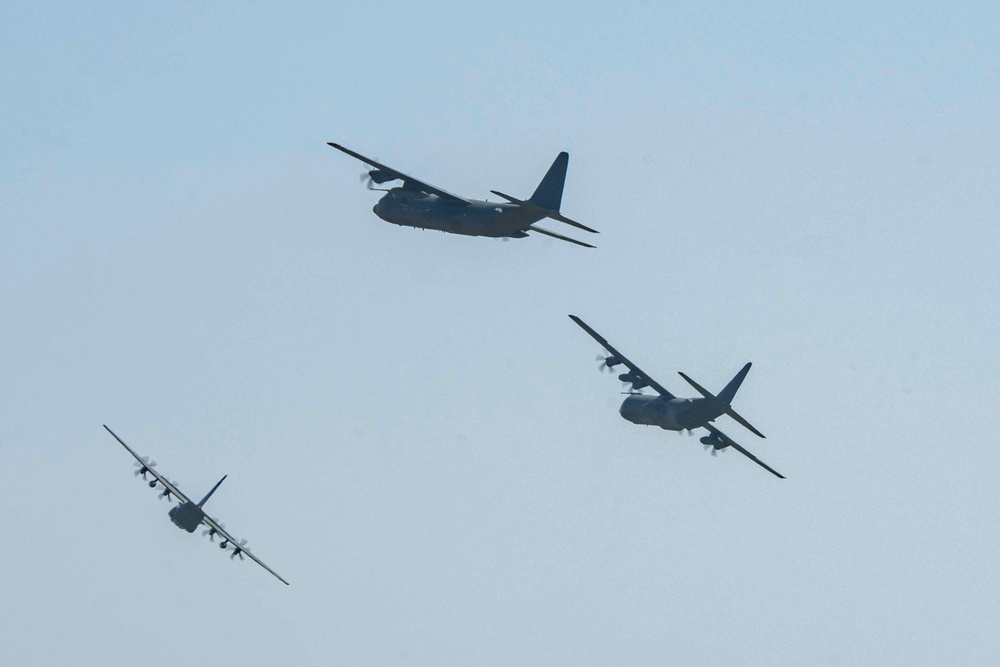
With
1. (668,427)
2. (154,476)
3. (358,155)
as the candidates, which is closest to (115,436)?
(154,476)

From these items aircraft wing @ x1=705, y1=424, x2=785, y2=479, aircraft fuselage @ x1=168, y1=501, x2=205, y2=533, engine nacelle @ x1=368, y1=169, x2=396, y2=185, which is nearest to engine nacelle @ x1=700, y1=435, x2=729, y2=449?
aircraft wing @ x1=705, y1=424, x2=785, y2=479

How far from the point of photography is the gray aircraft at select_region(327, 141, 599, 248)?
9306 centimetres

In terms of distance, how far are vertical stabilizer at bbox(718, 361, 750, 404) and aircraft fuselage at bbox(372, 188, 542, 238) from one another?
1520 cm

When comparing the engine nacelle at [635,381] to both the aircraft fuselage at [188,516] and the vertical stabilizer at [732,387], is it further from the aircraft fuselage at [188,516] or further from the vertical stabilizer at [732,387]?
the aircraft fuselage at [188,516]

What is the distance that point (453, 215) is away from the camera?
96125mm

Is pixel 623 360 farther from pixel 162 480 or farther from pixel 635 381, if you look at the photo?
pixel 162 480

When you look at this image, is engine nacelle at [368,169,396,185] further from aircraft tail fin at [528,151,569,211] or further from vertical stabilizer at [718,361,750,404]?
vertical stabilizer at [718,361,750,404]

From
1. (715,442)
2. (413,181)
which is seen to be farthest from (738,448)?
(413,181)

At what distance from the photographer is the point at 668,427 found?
330 ft

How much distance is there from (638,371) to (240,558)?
38.6 m

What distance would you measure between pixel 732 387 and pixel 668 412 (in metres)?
4.16

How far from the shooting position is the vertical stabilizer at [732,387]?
98.0 meters

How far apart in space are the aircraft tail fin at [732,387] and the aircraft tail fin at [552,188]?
594 inches

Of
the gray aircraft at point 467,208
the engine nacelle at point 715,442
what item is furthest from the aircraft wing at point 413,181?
the engine nacelle at point 715,442
